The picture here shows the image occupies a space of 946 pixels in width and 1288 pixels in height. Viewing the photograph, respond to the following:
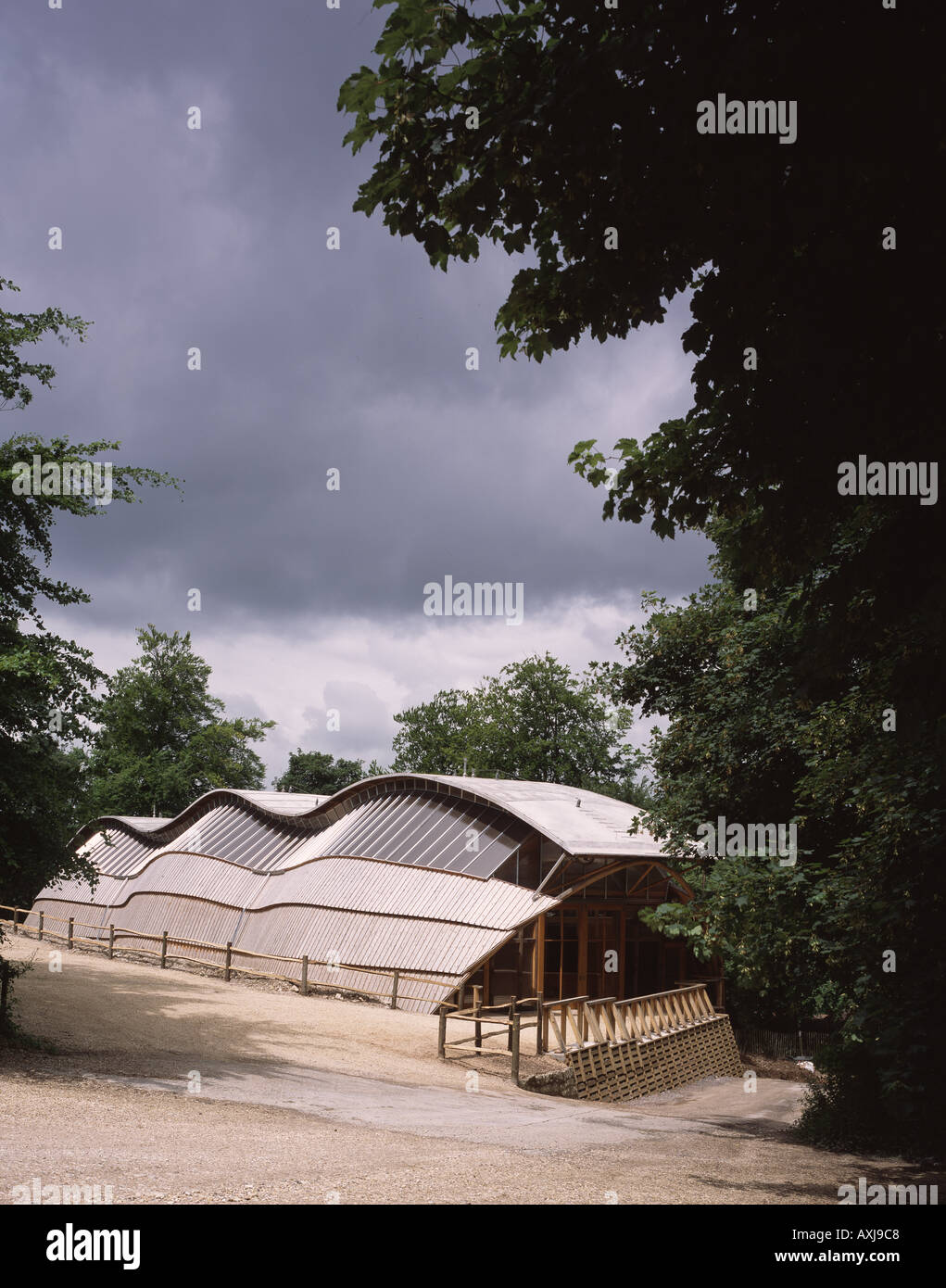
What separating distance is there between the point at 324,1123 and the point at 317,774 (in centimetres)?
9546

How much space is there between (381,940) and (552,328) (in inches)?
1018

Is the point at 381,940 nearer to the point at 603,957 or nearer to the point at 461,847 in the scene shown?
the point at 461,847

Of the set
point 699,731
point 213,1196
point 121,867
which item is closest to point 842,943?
point 699,731

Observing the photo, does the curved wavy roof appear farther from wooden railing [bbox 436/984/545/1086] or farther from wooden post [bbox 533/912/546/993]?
wooden railing [bbox 436/984/545/1086]

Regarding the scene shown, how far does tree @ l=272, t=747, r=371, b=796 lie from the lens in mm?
106500

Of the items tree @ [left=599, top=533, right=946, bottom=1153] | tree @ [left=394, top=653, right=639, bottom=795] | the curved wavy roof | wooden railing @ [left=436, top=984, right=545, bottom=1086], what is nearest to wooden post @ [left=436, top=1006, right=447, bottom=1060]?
wooden railing @ [left=436, top=984, right=545, bottom=1086]

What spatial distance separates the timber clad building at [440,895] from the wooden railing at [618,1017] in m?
2.72

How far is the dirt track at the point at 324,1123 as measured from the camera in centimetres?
873

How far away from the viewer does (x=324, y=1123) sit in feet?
42.0

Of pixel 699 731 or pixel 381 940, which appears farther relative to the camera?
pixel 381 940

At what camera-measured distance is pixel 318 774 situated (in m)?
107

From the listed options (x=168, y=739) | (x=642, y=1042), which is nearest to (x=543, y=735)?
(x=168, y=739)
